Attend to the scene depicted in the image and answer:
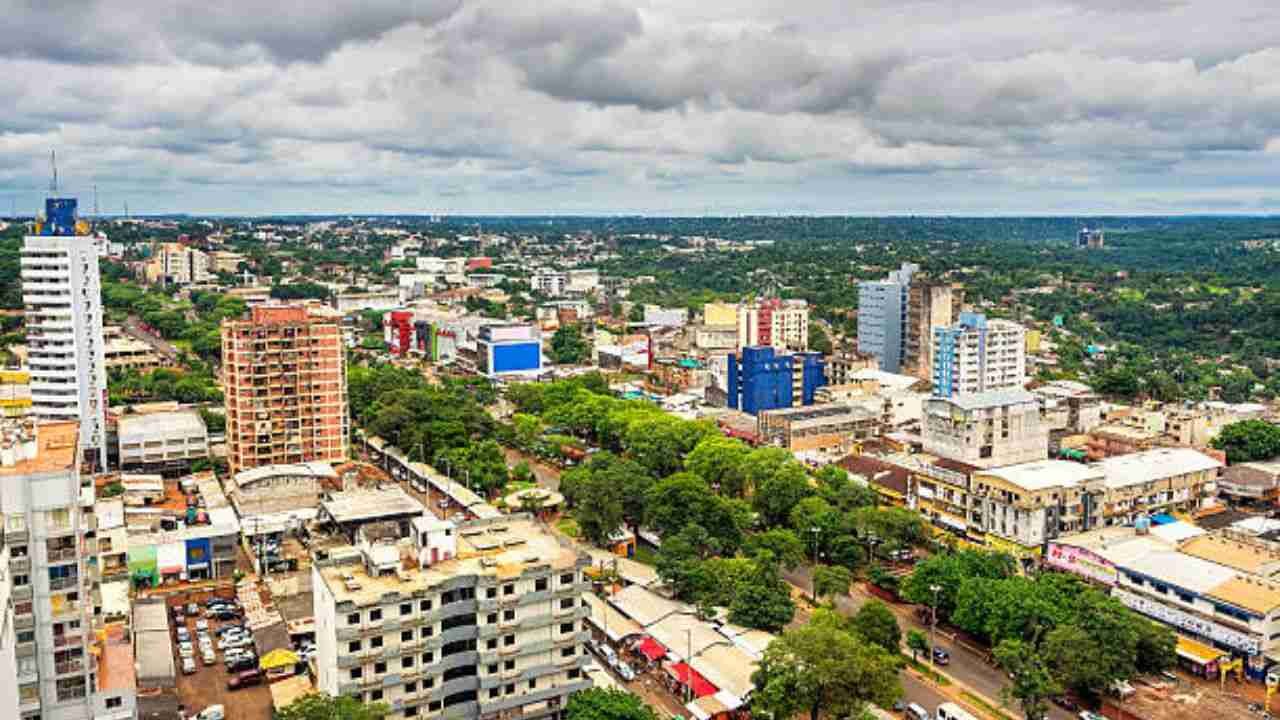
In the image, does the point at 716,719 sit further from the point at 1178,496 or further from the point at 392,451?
the point at 392,451

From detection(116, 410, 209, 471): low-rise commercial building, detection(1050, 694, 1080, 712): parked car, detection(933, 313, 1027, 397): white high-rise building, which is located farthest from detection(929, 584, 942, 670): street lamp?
detection(116, 410, 209, 471): low-rise commercial building

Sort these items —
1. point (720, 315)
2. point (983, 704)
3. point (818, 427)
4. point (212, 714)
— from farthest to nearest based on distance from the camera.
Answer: point (720, 315)
point (818, 427)
point (983, 704)
point (212, 714)

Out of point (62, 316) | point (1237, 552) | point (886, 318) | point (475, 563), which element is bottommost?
point (1237, 552)

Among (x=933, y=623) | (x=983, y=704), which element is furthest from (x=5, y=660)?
(x=933, y=623)

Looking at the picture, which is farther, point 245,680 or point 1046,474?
point 1046,474

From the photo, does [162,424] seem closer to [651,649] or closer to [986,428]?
[651,649]

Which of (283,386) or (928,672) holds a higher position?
(283,386)

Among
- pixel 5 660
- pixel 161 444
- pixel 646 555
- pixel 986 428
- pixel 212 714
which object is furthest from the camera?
pixel 161 444
